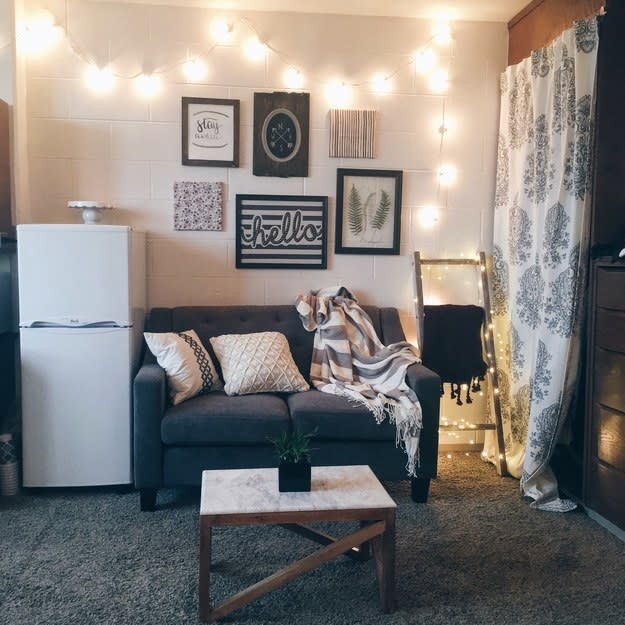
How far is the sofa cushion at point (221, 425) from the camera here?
2807 millimetres

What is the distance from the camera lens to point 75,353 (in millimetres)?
2992

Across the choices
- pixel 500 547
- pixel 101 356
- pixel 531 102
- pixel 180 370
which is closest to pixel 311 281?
pixel 180 370

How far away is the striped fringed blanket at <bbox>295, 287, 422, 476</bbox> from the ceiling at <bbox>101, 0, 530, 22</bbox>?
156cm

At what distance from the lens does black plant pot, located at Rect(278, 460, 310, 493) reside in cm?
211

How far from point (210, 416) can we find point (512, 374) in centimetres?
162

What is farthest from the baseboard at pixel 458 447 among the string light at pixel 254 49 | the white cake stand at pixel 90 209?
the string light at pixel 254 49

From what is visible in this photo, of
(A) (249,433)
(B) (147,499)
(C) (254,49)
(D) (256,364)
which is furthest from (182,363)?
(C) (254,49)

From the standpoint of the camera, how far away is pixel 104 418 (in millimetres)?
3023

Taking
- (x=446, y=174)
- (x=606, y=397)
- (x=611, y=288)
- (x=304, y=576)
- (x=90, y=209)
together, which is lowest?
(x=304, y=576)

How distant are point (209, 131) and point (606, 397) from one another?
2452 millimetres

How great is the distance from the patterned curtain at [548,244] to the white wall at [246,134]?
0.40 metres

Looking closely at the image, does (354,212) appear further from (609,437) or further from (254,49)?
(609,437)

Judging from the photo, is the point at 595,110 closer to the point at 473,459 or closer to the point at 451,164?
the point at 451,164

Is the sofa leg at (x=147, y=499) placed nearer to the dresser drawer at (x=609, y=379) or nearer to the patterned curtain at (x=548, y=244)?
the patterned curtain at (x=548, y=244)
